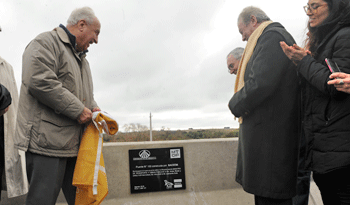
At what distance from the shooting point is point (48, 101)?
1.80 meters

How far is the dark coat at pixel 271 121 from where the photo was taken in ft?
5.93

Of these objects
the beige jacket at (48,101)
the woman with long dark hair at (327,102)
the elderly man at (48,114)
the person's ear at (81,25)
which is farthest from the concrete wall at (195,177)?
the woman with long dark hair at (327,102)

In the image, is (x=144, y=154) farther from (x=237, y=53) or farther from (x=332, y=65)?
(x=332, y=65)

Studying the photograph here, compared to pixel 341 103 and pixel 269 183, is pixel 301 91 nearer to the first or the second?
pixel 341 103

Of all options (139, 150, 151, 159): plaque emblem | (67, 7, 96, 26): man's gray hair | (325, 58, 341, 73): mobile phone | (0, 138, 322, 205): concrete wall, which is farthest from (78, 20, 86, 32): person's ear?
(325, 58, 341, 73): mobile phone

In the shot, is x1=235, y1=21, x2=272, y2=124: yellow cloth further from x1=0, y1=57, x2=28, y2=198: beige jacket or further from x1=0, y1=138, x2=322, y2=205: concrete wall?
x1=0, y1=57, x2=28, y2=198: beige jacket

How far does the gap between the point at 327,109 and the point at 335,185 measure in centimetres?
44

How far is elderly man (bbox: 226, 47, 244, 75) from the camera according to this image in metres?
2.89

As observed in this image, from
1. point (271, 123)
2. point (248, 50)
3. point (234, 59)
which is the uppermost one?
point (234, 59)

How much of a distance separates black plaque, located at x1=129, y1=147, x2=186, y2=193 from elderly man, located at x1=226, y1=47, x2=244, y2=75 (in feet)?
4.03

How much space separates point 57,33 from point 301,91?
6.19ft

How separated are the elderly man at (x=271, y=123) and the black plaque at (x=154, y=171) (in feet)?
4.48

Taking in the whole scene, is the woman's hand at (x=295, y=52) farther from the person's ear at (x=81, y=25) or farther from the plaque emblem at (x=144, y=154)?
the plaque emblem at (x=144, y=154)

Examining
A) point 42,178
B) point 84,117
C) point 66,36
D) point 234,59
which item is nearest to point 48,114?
point 84,117
